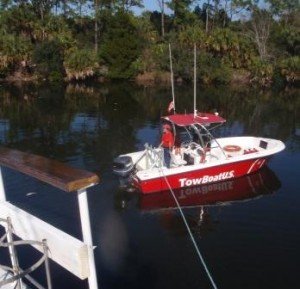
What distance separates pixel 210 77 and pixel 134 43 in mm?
9134

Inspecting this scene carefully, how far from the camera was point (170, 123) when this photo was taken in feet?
50.4

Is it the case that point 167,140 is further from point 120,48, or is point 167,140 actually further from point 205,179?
point 120,48

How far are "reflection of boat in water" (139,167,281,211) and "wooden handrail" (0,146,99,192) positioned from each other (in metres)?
9.27

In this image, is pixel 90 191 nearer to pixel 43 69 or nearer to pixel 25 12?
pixel 43 69

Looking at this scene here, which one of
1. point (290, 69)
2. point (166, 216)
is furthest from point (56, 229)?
point (290, 69)

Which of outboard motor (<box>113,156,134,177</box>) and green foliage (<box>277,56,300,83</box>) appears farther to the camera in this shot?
green foliage (<box>277,56,300,83</box>)

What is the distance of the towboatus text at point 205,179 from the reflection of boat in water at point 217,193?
0.13 m

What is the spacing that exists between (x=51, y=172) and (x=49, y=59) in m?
45.8

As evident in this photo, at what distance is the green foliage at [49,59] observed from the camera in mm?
47312

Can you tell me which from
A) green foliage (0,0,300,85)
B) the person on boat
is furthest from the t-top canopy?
green foliage (0,0,300,85)

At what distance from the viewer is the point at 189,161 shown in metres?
15.0

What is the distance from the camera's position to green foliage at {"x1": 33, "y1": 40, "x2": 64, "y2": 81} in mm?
47312

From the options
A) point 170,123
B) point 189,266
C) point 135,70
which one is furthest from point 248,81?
point 189,266

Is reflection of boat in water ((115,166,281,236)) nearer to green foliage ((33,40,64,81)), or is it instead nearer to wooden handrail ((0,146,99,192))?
wooden handrail ((0,146,99,192))
